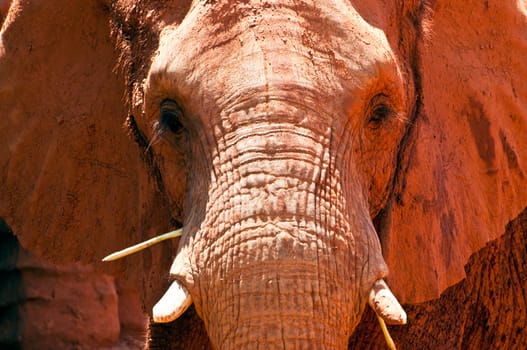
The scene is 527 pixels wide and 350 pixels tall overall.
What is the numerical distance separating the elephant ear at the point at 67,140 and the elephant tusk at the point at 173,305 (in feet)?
3.41

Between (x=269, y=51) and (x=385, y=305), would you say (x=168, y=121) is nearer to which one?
(x=269, y=51)

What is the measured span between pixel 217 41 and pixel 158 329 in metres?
1.33

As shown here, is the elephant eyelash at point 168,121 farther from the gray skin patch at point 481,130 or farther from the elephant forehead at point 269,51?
the gray skin patch at point 481,130

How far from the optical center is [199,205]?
4.74 meters

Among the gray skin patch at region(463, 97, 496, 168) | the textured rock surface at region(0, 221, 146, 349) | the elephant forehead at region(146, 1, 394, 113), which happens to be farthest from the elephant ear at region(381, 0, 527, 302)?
the textured rock surface at region(0, 221, 146, 349)

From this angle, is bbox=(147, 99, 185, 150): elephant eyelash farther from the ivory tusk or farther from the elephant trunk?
the ivory tusk

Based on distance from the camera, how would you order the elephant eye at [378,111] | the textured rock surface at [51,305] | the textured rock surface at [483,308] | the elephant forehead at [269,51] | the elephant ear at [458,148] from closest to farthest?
the elephant forehead at [269,51] → the elephant eye at [378,111] → the elephant ear at [458,148] → the textured rock surface at [483,308] → the textured rock surface at [51,305]

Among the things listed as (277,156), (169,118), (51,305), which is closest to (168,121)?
(169,118)

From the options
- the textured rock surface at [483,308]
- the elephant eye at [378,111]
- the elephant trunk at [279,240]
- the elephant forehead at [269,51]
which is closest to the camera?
the elephant trunk at [279,240]

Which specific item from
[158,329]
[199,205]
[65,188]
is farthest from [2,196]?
[199,205]

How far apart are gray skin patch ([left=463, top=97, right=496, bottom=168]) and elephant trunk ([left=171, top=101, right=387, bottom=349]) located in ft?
3.04

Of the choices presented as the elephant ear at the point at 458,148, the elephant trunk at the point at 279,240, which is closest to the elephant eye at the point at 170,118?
the elephant trunk at the point at 279,240

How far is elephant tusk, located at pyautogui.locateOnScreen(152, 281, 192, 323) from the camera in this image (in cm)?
444

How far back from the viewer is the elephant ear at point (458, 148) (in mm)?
5246
